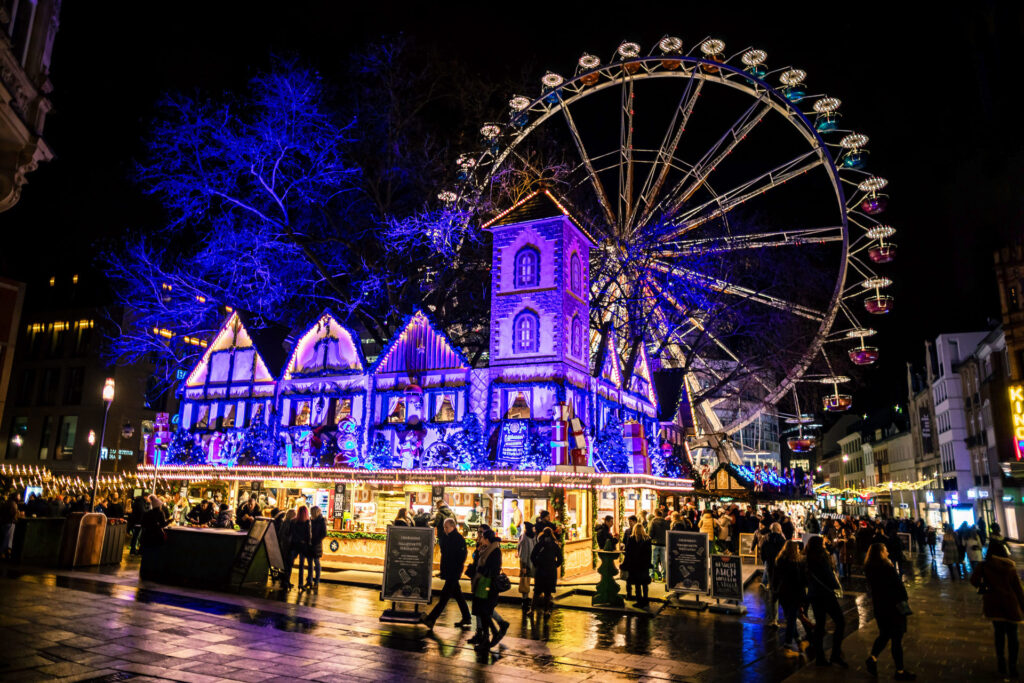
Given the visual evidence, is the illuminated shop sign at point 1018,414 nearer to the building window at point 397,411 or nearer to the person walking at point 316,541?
the building window at point 397,411

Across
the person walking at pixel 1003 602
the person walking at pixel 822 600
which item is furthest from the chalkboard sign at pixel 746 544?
the person walking at pixel 1003 602

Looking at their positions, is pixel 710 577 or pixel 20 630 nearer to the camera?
pixel 20 630

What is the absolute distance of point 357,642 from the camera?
9.65 m

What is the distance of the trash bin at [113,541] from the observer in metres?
17.2

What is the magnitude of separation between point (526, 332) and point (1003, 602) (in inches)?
579

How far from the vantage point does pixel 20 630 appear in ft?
29.7

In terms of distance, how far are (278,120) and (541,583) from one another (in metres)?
20.4

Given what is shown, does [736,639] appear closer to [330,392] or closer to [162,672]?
[162,672]

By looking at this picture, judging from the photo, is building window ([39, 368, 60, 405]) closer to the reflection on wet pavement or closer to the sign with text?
the reflection on wet pavement

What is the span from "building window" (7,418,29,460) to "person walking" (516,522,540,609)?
46.8 metres

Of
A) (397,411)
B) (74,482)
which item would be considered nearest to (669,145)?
(397,411)

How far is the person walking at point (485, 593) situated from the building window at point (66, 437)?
149ft

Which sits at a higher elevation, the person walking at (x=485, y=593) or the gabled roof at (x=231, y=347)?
the gabled roof at (x=231, y=347)

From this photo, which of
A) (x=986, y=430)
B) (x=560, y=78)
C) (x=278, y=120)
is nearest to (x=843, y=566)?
(x=560, y=78)
